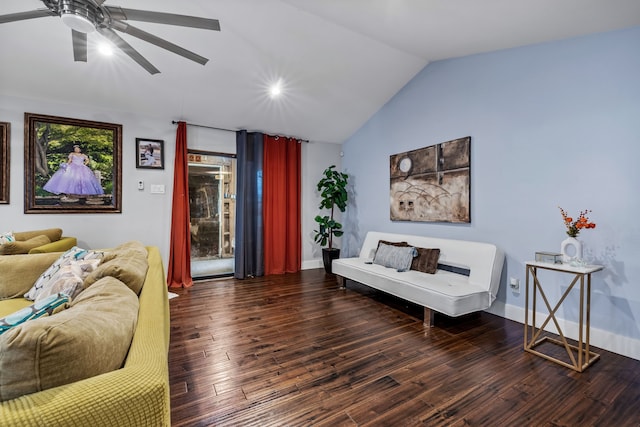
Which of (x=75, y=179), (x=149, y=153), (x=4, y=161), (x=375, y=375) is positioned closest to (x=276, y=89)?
(x=149, y=153)

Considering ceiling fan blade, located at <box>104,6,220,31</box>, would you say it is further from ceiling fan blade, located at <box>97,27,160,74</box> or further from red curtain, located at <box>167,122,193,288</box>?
red curtain, located at <box>167,122,193,288</box>

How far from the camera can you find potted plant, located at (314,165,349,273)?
519 cm

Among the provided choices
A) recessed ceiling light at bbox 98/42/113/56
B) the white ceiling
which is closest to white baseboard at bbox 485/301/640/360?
the white ceiling

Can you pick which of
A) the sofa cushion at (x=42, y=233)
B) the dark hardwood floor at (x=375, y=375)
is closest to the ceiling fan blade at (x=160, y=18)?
the dark hardwood floor at (x=375, y=375)

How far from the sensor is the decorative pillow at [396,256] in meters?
3.60

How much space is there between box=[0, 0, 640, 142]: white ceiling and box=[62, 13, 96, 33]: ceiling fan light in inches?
36.0

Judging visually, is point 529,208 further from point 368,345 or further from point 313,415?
point 313,415

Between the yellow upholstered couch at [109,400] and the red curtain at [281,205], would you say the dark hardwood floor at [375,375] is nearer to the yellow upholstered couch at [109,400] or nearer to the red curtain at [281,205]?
the yellow upholstered couch at [109,400]

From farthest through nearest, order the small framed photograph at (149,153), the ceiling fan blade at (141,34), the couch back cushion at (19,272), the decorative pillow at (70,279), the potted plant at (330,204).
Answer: the potted plant at (330,204), the small framed photograph at (149,153), the couch back cushion at (19,272), the ceiling fan blade at (141,34), the decorative pillow at (70,279)

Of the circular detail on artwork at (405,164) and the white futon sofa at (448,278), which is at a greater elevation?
the circular detail on artwork at (405,164)

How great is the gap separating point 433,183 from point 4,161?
17.2 feet

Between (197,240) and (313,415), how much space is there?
400 centimetres

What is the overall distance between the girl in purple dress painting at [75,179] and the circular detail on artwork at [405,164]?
421cm

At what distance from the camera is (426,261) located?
351 cm
